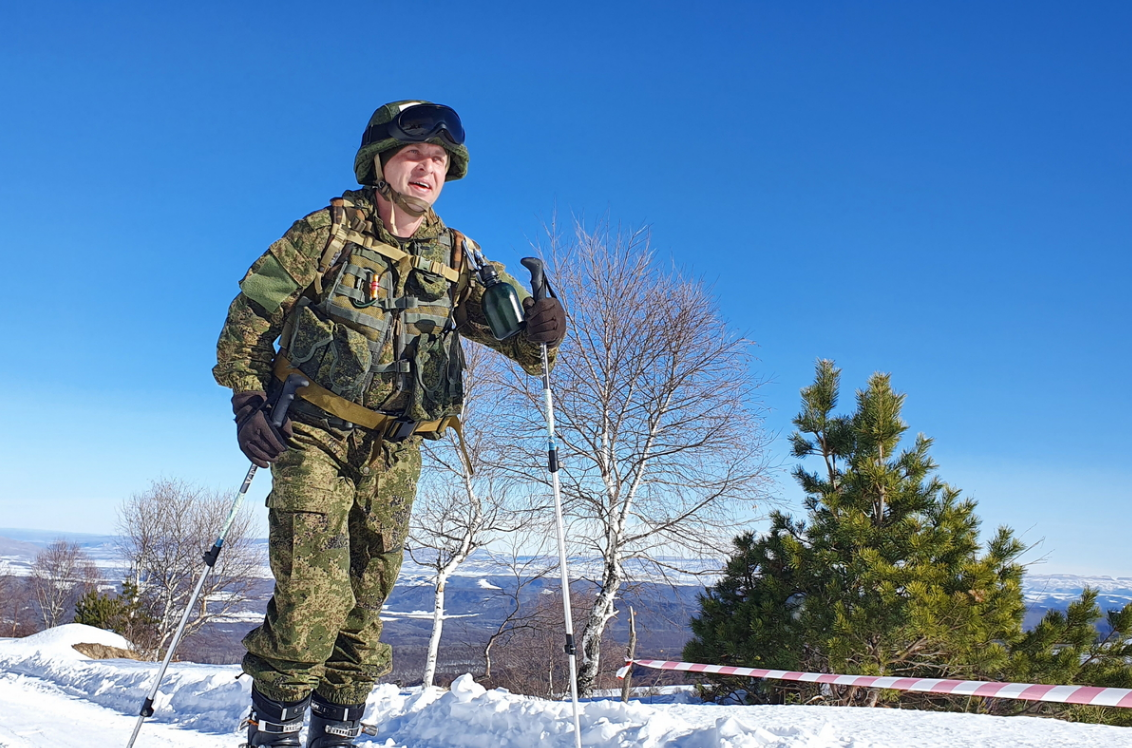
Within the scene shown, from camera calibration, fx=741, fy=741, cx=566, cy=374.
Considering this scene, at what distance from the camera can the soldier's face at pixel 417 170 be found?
2926 millimetres

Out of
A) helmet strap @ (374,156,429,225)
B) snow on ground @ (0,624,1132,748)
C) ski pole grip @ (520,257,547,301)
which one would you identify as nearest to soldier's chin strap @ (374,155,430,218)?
helmet strap @ (374,156,429,225)

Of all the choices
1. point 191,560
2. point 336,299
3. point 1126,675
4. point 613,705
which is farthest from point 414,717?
point 191,560

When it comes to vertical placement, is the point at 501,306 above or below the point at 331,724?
above

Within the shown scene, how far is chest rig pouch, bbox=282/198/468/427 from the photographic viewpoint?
2721 millimetres

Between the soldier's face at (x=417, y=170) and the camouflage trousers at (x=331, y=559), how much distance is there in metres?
0.98

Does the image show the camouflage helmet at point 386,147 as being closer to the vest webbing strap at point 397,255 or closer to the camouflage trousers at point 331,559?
the vest webbing strap at point 397,255

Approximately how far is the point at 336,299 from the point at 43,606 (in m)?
54.7

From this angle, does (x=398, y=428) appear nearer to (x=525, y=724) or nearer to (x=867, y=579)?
(x=525, y=724)

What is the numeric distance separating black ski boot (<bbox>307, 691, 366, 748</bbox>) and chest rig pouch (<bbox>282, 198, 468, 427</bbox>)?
1.15m

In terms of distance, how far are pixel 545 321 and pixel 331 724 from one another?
1780 mm

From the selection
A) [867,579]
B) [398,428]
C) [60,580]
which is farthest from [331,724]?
[60,580]

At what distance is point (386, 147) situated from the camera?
9.72 ft

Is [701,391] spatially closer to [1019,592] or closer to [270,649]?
[1019,592]

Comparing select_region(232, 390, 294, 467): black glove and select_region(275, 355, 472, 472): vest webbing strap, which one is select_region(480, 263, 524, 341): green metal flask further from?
select_region(232, 390, 294, 467): black glove
